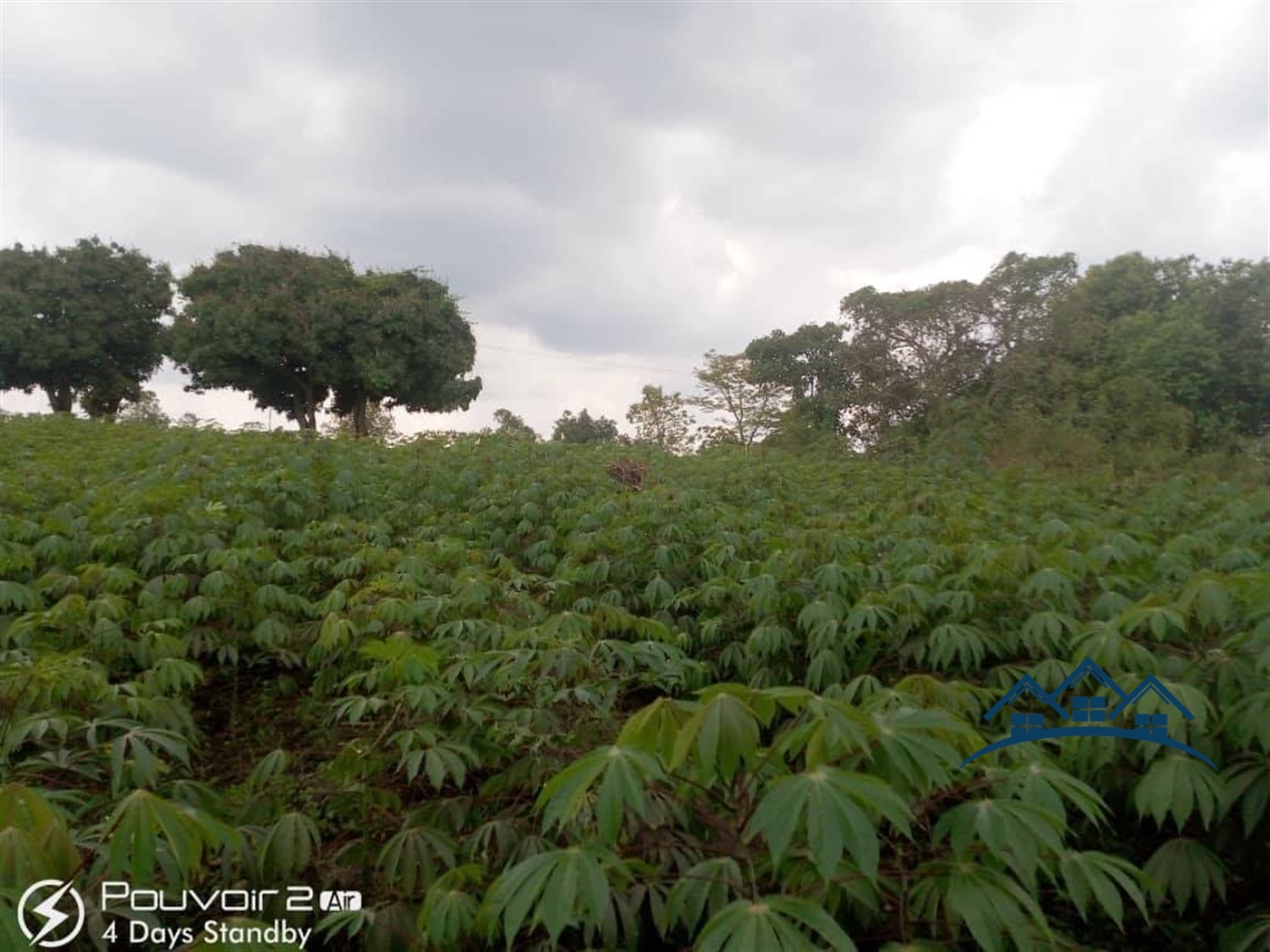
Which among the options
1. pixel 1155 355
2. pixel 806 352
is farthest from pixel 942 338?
pixel 806 352

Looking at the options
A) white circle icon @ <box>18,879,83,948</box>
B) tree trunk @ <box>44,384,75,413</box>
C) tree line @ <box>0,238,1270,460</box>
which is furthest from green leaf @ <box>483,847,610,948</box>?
tree trunk @ <box>44,384,75,413</box>

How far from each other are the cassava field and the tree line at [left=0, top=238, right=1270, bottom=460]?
6470 millimetres

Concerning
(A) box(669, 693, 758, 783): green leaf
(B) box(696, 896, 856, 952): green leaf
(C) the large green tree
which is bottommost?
(B) box(696, 896, 856, 952): green leaf

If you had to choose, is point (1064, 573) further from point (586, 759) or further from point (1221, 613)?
point (586, 759)

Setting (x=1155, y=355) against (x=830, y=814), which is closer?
(x=830, y=814)

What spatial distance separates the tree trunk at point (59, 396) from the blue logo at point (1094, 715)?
79.1 ft

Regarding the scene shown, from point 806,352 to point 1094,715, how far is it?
64.9ft

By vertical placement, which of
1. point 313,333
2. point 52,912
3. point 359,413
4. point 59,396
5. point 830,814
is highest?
point 313,333

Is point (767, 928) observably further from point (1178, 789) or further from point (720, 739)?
point (1178, 789)

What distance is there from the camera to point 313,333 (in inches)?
714

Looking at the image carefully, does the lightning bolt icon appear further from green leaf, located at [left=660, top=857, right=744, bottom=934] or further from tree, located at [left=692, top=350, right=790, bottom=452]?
tree, located at [left=692, top=350, right=790, bottom=452]

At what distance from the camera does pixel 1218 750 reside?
6.18ft

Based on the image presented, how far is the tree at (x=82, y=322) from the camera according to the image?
1869 centimetres

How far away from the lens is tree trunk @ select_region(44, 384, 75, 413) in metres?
20.4
